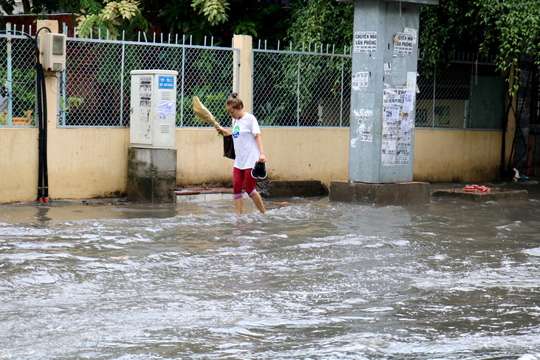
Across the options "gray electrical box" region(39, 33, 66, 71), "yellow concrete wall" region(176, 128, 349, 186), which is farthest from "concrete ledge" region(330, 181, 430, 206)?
"gray electrical box" region(39, 33, 66, 71)

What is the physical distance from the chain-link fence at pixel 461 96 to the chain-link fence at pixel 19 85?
7827 millimetres

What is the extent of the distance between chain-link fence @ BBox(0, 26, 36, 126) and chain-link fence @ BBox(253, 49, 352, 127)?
4004mm

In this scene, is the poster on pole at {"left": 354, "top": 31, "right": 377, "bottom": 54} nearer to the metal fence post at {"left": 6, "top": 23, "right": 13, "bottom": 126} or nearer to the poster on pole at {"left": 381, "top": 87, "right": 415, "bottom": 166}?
the poster on pole at {"left": 381, "top": 87, "right": 415, "bottom": 166}

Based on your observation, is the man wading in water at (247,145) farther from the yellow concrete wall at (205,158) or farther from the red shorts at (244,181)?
the yellow concrete wall at (205,158)

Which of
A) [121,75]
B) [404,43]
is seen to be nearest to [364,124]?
[404,43]

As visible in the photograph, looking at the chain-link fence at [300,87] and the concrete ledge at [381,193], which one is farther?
the chain-link fence at [300,87]

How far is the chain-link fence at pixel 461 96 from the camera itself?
1638 cm

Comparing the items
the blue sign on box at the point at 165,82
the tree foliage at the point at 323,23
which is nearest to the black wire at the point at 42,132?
the blue sign on box at the point at 165,82

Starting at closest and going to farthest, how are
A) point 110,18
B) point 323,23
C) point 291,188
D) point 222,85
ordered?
point 291,188 < point 222,85 < point 110,18 < point 323,23

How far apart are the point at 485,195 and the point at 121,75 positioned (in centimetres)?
627

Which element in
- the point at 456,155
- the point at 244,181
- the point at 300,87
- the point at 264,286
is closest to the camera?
the point at 264,286

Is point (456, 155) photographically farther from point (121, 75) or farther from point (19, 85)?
point (19, 85)

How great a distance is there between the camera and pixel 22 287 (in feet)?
20.9

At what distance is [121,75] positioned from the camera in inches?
492
